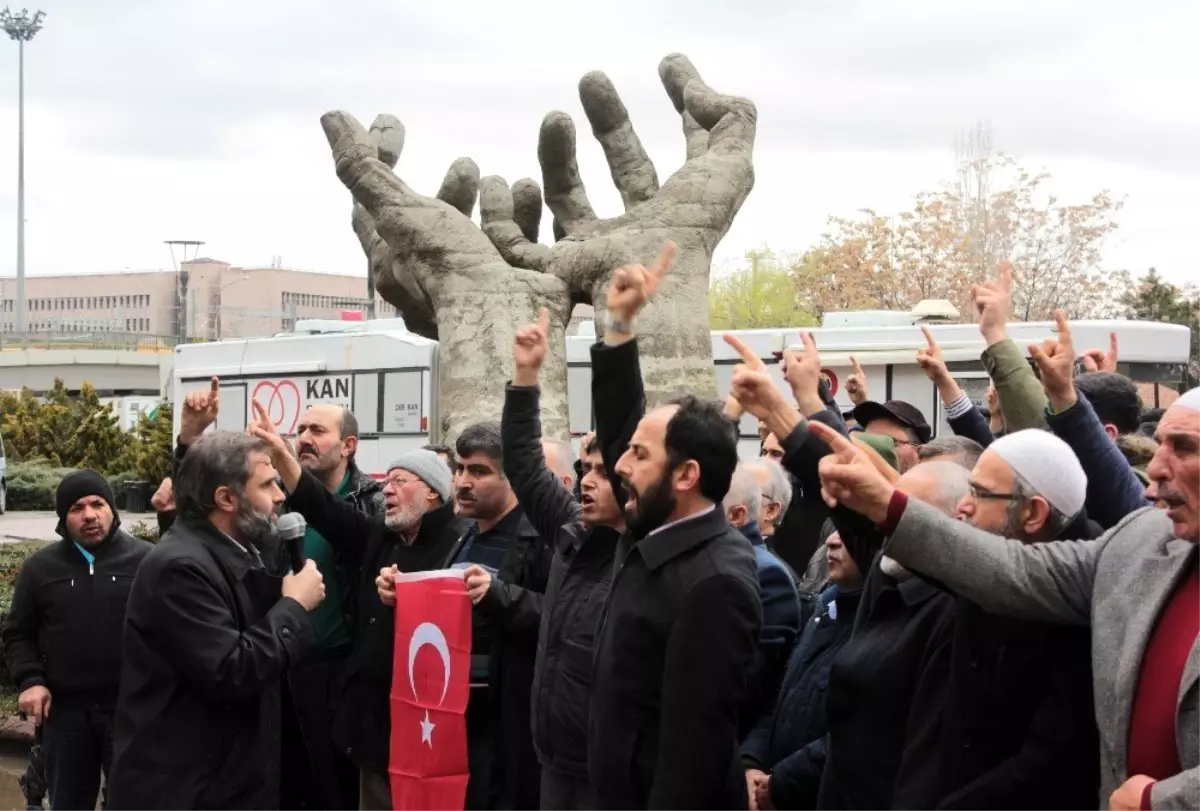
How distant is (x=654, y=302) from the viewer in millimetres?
9766

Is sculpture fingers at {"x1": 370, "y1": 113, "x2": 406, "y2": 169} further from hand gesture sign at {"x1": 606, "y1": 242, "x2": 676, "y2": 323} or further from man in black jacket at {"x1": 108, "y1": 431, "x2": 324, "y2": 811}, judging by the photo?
hand gesture sign at {"x1": 606, "y1": 242, "x2": 676, "y2": 323}

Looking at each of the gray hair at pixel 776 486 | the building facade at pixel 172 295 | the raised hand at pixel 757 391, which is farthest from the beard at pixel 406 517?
the building facade at pixel 172 295

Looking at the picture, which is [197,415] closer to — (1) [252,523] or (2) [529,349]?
(1) [252,523]

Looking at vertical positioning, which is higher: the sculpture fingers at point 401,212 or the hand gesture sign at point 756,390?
the sculpture fingers at point 401,212

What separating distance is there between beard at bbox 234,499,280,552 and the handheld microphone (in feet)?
0.29

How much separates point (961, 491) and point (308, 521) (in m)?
3.36

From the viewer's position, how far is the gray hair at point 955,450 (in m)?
4.94

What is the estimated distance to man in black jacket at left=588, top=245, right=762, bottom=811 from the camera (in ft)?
13.7

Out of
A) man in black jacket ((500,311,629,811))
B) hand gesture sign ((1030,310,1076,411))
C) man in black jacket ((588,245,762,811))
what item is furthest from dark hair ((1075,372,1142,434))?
man in black jacket ((588,245,762,811))

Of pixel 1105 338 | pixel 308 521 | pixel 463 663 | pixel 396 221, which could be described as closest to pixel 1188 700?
pixel 463 663

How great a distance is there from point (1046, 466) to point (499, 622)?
257cm

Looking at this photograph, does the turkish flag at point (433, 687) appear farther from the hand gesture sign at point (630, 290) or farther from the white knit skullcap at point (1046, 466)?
the white knit skullcap at point (1046, 466)

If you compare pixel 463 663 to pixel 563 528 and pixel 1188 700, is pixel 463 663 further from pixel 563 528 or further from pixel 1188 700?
pixel 1188 700

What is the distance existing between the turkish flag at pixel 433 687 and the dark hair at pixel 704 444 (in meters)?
1.47
